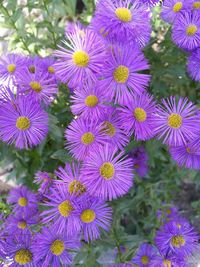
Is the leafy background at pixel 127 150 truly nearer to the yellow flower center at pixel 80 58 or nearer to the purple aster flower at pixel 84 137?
the purple aster flower at pixel 84 137

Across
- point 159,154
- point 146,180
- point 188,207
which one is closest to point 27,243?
point 159,154

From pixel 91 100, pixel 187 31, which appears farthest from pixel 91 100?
pixel 187 31

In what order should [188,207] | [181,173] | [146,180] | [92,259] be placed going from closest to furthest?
[92,259] < [181,173] < [146,180] < [188,207]

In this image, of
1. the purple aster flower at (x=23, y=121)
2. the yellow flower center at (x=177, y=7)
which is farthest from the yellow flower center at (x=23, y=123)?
the yellow flower center at (x=177, y=7)

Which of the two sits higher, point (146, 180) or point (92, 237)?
point (92, 237)

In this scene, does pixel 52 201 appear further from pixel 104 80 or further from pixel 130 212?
pixel 130 212

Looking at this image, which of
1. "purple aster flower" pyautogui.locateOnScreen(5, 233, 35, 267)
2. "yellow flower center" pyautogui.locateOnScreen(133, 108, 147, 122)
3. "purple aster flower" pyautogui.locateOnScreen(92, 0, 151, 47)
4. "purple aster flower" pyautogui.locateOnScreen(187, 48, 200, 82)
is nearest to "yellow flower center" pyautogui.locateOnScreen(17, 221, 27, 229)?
"purple aster flower" pyautogui.locateOnScreen(5, 233, 35, 267)

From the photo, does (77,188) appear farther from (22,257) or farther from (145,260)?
(145,260)
